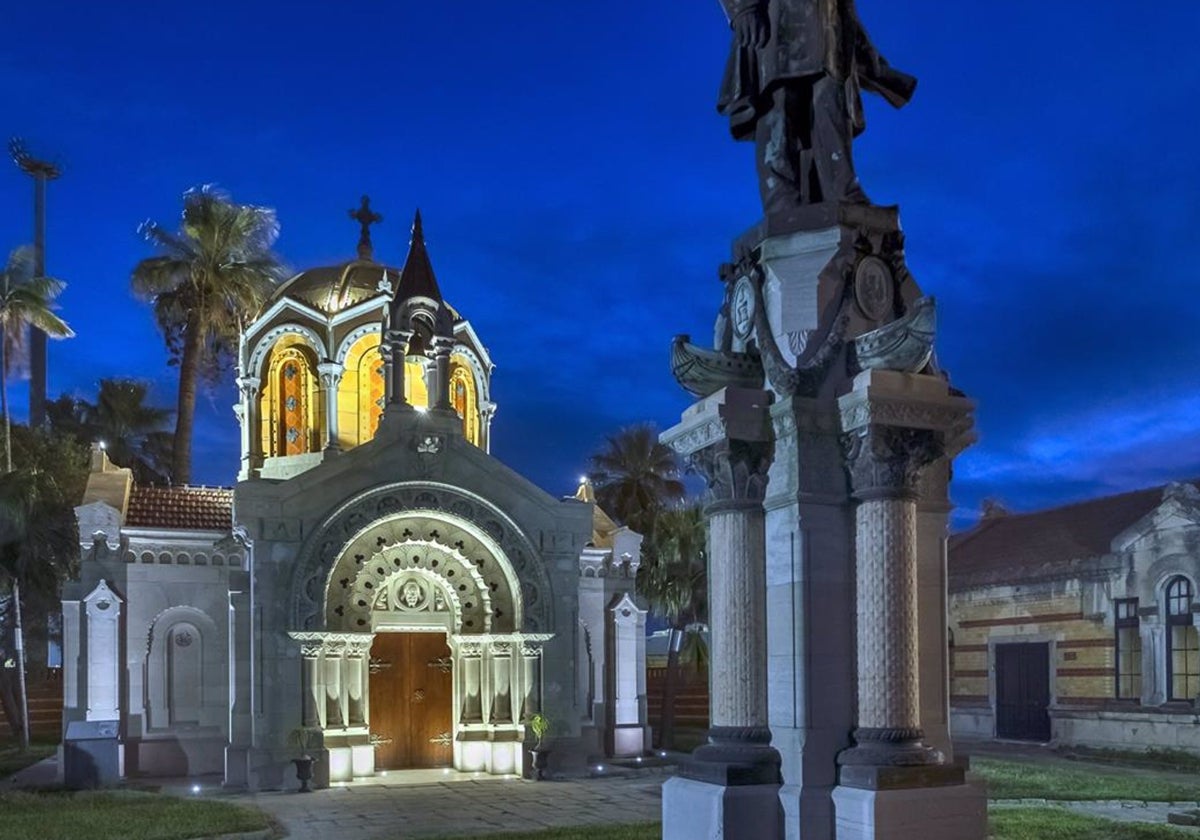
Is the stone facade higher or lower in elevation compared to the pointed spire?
lower

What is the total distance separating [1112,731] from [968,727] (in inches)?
225

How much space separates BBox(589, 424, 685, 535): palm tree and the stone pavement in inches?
793

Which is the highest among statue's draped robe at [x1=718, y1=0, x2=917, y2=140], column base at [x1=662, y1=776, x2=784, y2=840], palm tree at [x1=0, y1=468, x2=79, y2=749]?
statue's draped robe at [x1=718, y1=0, x2=917, y2=140]

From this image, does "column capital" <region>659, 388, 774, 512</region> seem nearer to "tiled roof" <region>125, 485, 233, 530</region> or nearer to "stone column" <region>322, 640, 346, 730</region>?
"stone column" <region>322, 640, 346, 730</region>

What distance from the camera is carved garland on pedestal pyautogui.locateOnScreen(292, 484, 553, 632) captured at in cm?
2633

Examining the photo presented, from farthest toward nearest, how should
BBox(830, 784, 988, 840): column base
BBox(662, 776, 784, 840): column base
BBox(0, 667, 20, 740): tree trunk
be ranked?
1. BBox(0, 667, 20, 740): tree trunk
2. BBox(662, 776, 784, 840): column base
3. BBox(830, 784, 988, 840): column base

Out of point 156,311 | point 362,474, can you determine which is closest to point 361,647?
point 362,474

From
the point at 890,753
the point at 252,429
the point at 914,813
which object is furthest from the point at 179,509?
the point at 914,813

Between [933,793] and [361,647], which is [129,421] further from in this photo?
[933,793]

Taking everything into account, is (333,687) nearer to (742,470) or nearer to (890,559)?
(742,470)

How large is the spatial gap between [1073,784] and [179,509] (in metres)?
20.2

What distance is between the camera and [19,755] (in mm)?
32844

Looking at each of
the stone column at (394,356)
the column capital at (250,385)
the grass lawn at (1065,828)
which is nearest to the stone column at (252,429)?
the column capital at (250,385)

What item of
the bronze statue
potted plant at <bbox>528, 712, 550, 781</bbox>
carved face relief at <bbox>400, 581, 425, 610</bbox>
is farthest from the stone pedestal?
carved face relief at <bbox>400, 581, 425, 610</bbox>
